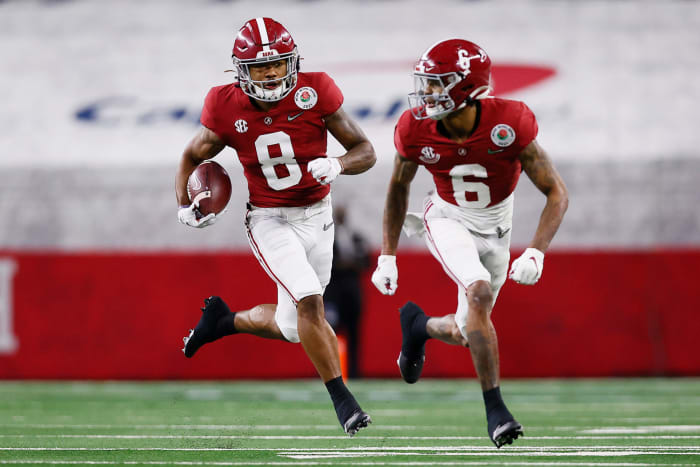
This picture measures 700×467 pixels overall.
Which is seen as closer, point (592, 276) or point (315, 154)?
point (315, 154)

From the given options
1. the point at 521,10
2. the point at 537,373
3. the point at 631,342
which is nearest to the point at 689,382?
Result: the point at 631,342

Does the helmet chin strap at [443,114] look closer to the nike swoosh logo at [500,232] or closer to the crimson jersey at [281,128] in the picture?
the crimson jersey at [281,128]

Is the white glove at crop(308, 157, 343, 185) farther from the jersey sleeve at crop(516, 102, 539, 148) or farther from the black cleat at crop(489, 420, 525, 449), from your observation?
the black cleat at crop(489, 420, 525, 449)

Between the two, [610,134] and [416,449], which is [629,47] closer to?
[610,134]

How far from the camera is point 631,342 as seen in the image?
1027 cm

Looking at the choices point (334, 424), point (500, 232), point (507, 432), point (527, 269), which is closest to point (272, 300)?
point (334, 424)

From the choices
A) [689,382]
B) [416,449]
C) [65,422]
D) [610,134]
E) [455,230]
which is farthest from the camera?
[610,134]

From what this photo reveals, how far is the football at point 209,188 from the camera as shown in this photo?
17.9ft

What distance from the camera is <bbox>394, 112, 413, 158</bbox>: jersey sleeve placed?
5.28 meters

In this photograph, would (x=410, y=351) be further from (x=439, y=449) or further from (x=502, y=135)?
(x=502, y=135)

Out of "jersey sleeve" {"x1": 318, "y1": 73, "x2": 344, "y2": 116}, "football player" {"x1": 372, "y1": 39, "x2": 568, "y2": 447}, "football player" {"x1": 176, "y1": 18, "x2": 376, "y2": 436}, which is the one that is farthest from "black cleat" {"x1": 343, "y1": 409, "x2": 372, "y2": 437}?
"jersey sleeve" {"x1": 318, "y1": 73, "x2": 344, "y2": 116}

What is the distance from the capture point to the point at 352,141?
5.53 metres

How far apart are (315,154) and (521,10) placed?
399 inches

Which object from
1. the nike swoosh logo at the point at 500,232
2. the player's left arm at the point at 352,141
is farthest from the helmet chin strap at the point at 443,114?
the nike swoosh logo at the point at 500,232
